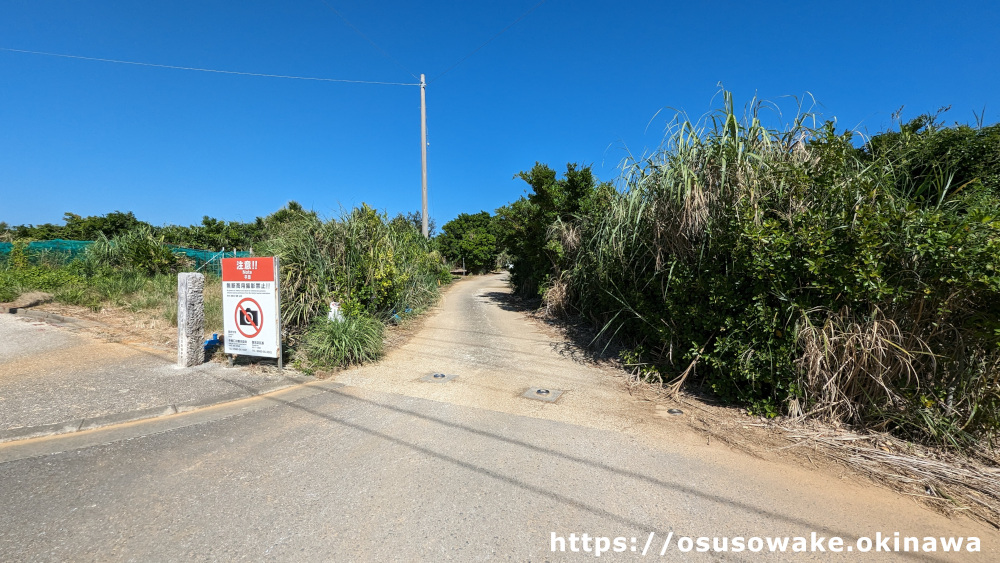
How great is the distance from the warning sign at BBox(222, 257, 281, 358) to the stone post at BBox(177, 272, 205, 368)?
14.5 inches

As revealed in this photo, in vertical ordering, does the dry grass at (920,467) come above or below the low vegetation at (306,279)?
below

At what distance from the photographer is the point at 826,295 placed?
3762mm

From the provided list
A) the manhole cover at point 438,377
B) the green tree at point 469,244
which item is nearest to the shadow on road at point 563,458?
the manhole cover at point 438,377

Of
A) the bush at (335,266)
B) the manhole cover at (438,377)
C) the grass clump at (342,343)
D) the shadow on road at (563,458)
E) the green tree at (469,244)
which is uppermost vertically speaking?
the green tree at (469,244)

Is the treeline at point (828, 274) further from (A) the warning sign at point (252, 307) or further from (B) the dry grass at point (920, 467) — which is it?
(A) the warning sign at point (252, 307)

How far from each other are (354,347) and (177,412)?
7.39ft

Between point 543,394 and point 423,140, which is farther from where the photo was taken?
point 423,140

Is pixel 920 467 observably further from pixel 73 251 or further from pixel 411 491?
pixel 73 251

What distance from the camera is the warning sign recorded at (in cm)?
559

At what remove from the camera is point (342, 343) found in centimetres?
612

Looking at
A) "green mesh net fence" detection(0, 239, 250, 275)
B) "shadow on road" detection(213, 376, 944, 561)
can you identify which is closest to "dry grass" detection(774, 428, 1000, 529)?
"shadow on road" detection(213, 376, 944, 561)

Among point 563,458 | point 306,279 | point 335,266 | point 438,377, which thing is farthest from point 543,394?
point 306,279

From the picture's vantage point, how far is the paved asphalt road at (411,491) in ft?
7.54

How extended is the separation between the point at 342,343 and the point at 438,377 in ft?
5.16
